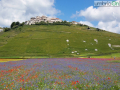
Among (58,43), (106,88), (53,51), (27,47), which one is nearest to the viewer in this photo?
(106,88)

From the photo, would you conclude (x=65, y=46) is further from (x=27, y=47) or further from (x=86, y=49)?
(x=27, y=47)

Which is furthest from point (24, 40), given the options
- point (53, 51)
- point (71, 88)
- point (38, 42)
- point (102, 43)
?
point (71, 88)

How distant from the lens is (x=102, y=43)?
11344cm

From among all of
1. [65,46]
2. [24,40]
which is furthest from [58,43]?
[24,40]

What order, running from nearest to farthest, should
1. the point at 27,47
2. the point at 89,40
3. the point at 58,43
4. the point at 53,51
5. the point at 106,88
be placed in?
the point at 106,88
the point at 53,51
the point at 27,47
the point at 58,43
the point at 89,40

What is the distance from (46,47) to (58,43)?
1552 centimetres

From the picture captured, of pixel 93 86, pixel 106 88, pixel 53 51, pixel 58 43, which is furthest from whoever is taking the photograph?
pixel 58 43

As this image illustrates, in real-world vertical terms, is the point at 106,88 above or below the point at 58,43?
below

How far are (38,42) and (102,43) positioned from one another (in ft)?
226

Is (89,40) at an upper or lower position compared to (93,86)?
upper

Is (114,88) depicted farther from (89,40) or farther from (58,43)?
(89,40)

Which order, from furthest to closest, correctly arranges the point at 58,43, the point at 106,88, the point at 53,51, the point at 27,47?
1. the point at 58,43
2. the point at 27,47
3. the point at 53,51
4. the point at 106,88

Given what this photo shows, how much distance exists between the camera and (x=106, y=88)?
1032 cm

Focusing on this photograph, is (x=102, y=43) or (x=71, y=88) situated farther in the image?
(x=102, y=43)
